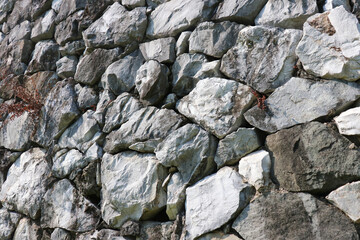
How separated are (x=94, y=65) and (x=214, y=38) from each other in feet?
3.69

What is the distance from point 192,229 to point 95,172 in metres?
0.96

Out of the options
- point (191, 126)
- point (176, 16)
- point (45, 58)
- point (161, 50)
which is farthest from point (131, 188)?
point (45, 58)

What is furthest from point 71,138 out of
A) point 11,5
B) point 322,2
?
point 11,5

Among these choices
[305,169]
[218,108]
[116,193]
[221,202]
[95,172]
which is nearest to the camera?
[305,169]

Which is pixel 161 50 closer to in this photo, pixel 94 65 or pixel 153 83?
pixel 153 83

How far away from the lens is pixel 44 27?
381 centimetres

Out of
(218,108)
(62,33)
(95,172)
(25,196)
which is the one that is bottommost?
(25,196)

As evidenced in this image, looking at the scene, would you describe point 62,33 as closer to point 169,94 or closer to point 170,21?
point 170,21

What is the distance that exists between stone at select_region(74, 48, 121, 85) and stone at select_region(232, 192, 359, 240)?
1659mm

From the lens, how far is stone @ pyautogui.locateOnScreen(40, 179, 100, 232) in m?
2.68

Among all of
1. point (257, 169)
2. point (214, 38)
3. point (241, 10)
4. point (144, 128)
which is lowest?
point (257, 169)

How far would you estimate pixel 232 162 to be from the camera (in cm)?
222

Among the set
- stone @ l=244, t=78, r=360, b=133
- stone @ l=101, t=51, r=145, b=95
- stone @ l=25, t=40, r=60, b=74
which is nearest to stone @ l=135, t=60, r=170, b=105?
stone @ l=101, t=51, r=145, b=95

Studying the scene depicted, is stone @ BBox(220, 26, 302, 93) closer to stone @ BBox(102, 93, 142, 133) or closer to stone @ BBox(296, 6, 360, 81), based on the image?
stone @ BBox(296, 6, 360, 81)
